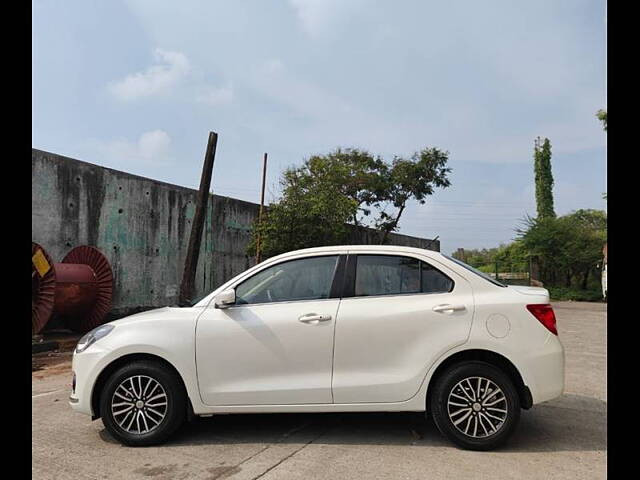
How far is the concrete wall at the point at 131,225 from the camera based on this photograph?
1095 centimetres

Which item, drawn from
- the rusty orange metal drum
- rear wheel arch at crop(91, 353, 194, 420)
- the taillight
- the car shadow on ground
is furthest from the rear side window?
the rusty orange metal drum

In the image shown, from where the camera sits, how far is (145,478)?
3.51m

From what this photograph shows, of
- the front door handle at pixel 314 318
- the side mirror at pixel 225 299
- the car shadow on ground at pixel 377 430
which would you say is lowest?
the car shadow on ground at pixel 377 430

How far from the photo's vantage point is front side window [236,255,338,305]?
434 cm

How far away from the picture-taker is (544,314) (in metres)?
4.05

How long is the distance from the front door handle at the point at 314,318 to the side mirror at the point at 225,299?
59 centimetres

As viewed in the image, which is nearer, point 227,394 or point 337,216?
point 227,394

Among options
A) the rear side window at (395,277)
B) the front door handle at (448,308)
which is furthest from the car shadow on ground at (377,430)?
the rear side window at (395,277)

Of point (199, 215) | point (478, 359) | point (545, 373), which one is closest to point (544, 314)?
point (545, 373)

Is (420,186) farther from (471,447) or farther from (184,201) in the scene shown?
(471,447)

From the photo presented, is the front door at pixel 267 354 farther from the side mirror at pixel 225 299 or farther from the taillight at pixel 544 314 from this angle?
the taillight at pixel 544 314
